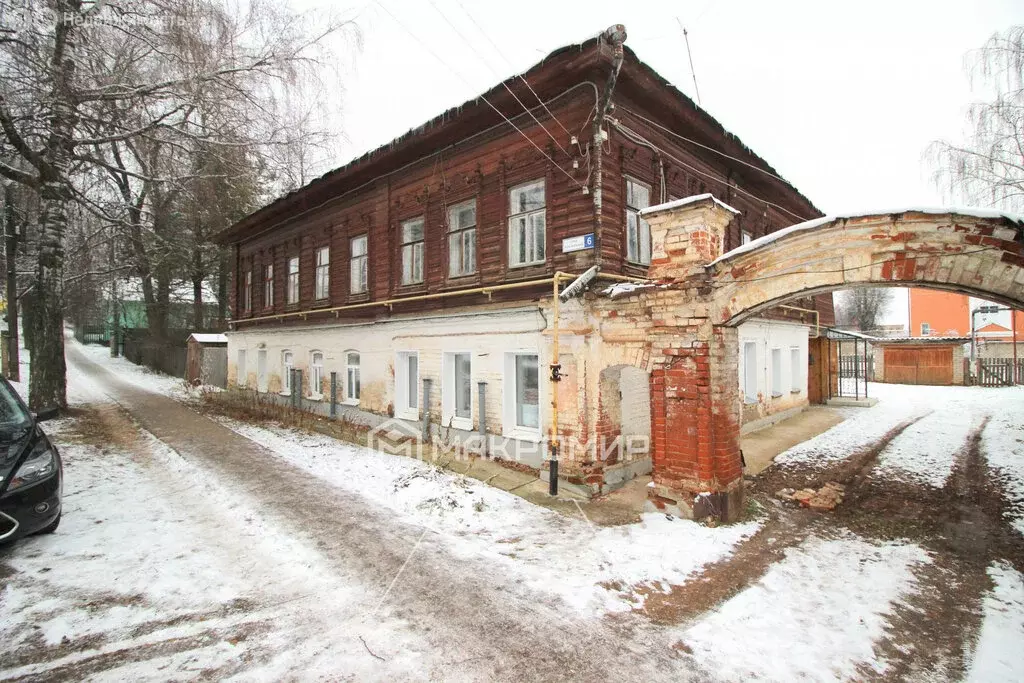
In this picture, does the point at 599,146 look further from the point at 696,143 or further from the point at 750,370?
the point at 750,370

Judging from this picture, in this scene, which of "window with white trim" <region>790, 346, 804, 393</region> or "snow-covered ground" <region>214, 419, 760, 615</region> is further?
"window with white trim" <region>790, 346, 804, 393</region>

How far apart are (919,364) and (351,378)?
91.0 ft

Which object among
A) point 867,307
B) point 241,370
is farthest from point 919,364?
point 867,307

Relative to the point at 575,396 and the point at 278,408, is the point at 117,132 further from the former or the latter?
the point at 575,396

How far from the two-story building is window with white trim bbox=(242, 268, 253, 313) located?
4.42 metres

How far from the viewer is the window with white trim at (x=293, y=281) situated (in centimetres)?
1517

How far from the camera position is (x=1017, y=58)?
9.41 meters

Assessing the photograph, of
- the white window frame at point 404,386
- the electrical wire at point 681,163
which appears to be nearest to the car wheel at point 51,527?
the white window frame at point 404,386

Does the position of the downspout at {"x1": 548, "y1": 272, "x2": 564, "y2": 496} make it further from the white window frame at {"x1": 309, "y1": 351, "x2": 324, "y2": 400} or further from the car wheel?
the white window frame at {"x1": 309, "y1": 351, "x2": 324, "y2": 400}

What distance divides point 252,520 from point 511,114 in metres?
7.77

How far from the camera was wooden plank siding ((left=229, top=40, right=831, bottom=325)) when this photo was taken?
782 centimetres

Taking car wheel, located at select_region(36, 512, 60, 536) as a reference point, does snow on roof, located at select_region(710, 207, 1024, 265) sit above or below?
above

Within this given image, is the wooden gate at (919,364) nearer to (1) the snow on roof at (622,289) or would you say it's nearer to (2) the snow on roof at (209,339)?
(1) the snow on roof at (622,289)

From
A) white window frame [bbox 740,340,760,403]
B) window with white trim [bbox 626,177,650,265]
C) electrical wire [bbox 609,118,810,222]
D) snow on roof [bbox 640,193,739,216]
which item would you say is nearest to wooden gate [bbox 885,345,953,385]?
electrical wire [bbox 609,118,810,222]
